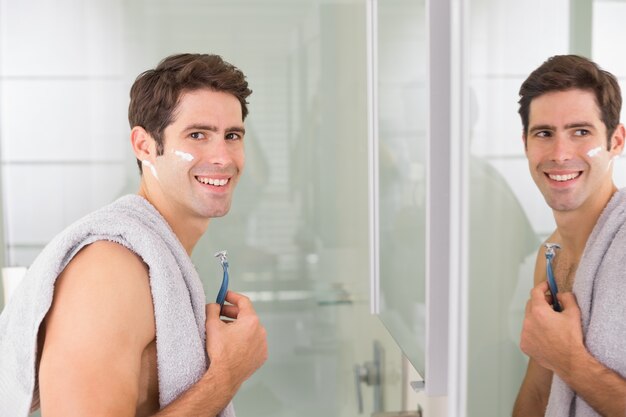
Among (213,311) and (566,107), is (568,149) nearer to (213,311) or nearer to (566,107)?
(566,107)

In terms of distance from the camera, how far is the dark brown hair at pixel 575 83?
0.65 metres

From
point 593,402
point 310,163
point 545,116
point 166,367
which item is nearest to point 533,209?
point 545,116

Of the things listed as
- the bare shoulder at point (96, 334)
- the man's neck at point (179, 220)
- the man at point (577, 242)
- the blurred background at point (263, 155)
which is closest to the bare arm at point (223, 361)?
the bare shoulder at point (96, 334)

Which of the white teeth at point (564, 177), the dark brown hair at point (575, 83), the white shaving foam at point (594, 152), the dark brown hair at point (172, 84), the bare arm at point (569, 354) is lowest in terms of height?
the bare arm at point (569, 354)

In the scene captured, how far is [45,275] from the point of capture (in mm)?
1078

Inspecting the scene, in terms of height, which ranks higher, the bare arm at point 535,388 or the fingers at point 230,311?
the bare arm at point 535,388

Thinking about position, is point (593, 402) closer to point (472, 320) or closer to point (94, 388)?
point (472, 320)

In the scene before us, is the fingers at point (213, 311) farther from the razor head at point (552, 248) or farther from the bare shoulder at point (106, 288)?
the razor head at point (552, 248)

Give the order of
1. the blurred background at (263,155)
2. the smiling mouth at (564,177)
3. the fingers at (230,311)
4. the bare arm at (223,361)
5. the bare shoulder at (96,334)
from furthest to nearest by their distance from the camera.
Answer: the blurred background at (263,155), the fingers at (230,311), the bare arm at (223,361), the bare shoulder at (96,334), the smiling mouth at (564,177)

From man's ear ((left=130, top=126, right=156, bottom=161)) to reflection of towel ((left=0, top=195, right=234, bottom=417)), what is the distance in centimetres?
28

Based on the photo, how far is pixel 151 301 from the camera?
1.12 metres

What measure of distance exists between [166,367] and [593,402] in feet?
2.20

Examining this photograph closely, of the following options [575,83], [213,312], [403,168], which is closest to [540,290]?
[575,83]

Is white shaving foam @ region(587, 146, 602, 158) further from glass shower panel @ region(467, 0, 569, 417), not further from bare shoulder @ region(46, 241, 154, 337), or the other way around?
bare shoulder @ region(46, 241, 154, 337)
